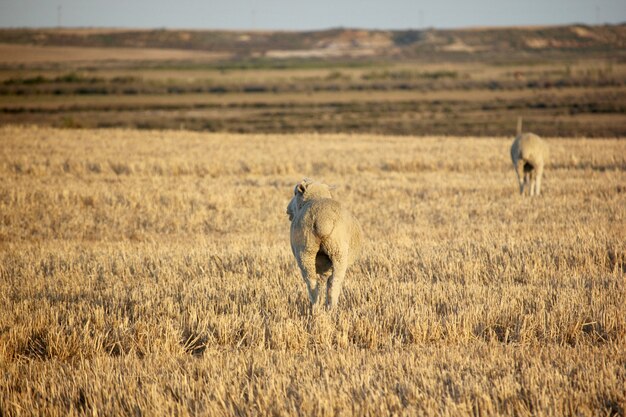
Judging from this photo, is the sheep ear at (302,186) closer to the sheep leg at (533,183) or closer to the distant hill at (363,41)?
the sheep leg at (533,183)

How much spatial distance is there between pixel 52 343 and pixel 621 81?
80552mm

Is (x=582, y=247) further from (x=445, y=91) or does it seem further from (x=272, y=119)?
(x=445, y=91)

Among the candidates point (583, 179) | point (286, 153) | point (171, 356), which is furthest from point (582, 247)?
point (286, 153)

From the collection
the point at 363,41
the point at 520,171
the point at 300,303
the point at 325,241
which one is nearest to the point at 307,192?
the point at 325,241

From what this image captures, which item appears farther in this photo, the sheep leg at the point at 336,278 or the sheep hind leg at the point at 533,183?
the sheep hind leg at the point at 533,183

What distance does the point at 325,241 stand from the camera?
24.3ft

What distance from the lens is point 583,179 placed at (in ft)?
67.5

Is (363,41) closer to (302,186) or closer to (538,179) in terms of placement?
(538,179)

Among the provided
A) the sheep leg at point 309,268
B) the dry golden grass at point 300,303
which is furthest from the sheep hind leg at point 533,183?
the sheep leg at point 309,268

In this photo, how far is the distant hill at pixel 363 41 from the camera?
520 ft

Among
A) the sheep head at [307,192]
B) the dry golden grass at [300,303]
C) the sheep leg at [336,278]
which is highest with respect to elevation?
the sheep head at [307,192]

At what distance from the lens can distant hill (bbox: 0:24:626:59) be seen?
158m

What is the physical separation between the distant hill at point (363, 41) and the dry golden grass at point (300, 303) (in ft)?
455

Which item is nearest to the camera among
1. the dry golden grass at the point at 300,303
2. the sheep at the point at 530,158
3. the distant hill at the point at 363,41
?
the dry golden grass at the point at 300,303
